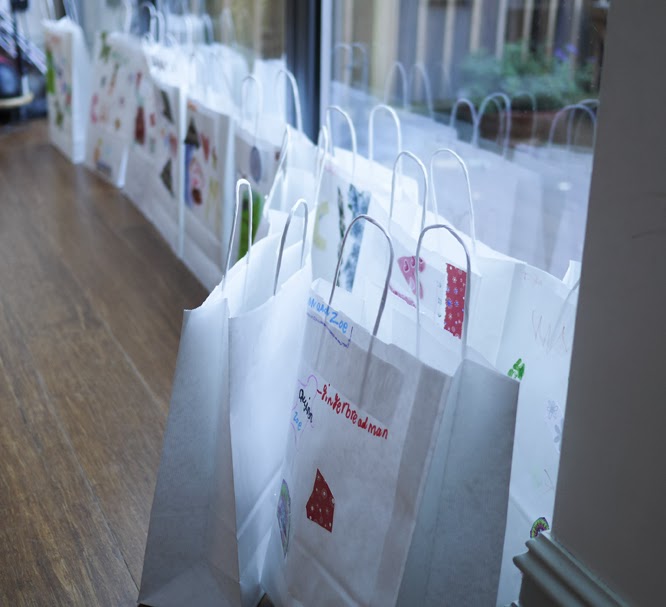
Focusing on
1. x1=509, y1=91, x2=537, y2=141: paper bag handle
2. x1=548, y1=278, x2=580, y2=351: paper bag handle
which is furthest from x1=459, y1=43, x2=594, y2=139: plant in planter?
x1=548, y1=278, x2=580, y2=351: paper bag handle

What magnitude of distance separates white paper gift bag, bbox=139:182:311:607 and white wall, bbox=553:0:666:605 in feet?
1.49

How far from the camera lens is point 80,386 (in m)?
2.13

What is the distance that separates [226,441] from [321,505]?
17 cm

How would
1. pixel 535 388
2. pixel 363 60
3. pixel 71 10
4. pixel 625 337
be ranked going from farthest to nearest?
1. pixel 71 10
2. pixel 363 60
3. pixel 535 388
4. pixel 625 337

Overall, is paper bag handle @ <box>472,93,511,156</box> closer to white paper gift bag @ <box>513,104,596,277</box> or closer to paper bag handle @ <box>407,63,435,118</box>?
white paper gift bag @ <box>513,104,596,277</box>

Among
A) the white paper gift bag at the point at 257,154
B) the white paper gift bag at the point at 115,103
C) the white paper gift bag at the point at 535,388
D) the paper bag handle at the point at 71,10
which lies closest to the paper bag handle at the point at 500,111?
the white paper gift bag at the point at 257,154

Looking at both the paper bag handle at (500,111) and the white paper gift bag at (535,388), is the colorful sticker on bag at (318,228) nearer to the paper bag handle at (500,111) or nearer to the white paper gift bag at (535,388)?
the paper bag handle at (500,111)

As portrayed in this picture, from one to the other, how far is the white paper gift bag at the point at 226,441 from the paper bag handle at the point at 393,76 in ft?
2.84

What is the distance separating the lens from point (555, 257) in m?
1.71

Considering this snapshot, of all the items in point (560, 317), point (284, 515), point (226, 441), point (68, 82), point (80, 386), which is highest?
point (560, 317)

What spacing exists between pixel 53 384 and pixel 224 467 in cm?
99

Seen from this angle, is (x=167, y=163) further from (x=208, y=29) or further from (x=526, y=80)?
(x=526, y=80)

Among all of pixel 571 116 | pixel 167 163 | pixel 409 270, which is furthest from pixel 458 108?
pixel 167 163

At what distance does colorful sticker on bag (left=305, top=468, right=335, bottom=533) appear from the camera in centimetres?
119
